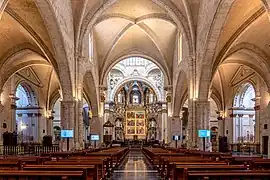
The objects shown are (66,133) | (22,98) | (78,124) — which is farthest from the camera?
(22,98)

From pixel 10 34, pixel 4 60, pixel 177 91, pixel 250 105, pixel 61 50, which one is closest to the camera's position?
pixel 61 50

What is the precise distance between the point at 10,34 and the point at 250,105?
1029 inches

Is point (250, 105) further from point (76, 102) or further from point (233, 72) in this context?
point (76, 102)

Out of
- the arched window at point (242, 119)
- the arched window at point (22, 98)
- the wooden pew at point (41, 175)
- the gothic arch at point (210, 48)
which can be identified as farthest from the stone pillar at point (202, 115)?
the arched window at point (22, 98)

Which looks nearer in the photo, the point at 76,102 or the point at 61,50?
the point at 61,50

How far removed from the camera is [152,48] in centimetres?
3900

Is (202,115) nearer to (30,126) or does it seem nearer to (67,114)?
(67,114)

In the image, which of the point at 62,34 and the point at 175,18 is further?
the point at 175,18

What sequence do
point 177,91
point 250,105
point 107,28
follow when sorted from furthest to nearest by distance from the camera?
point 250,105, point 177,91, point 107,28

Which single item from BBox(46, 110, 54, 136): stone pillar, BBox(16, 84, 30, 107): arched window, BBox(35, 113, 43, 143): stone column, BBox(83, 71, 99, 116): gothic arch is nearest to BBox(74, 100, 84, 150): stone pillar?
BBox(83, 71, 99, 116): gothic arch

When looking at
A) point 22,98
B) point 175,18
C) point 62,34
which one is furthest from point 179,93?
point 62,34

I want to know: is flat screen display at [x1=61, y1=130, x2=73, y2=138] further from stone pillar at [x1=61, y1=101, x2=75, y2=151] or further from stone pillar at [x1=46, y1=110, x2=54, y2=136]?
stone pillar at [x1=46, y1=110, x2=54, y2=136]

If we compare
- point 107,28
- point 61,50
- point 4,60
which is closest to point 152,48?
point 107,28

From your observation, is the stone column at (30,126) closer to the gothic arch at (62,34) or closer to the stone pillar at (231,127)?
the gothic arch at (62,34)
